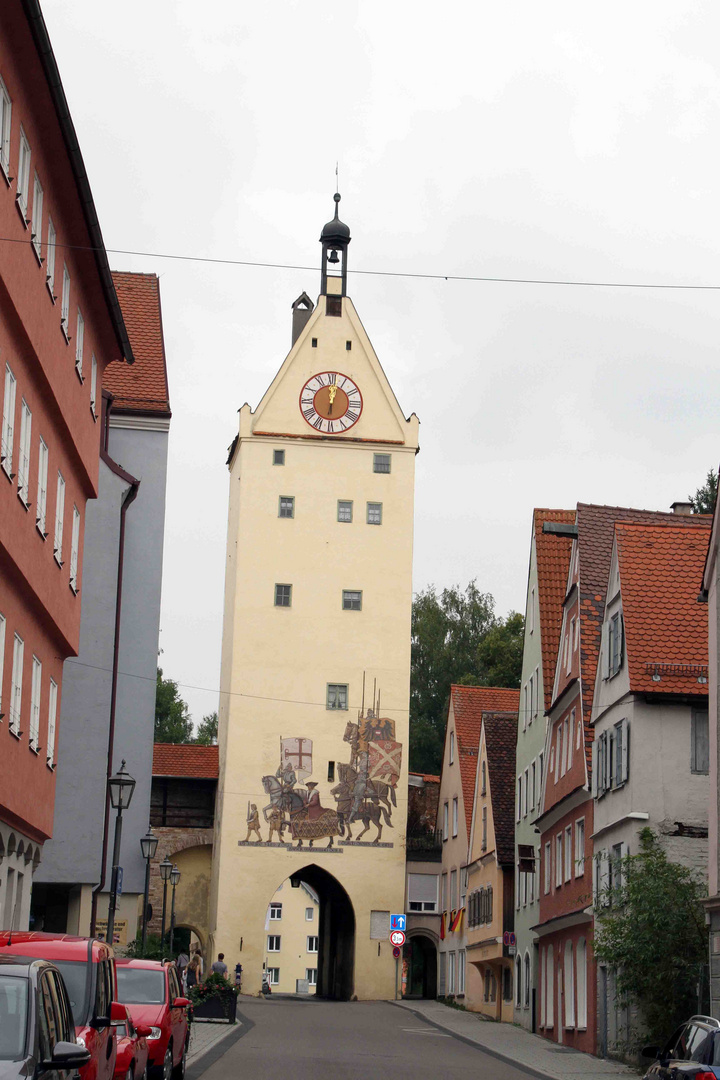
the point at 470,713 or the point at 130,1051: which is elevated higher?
the point at 470,713

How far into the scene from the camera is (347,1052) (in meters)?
25.1

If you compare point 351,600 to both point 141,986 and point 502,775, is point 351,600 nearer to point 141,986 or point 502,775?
point 502,775

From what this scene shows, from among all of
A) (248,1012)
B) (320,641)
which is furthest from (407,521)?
(248,1012)

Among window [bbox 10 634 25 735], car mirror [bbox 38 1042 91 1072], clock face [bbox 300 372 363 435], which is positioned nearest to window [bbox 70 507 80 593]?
window [bbox 10 634 25 735]

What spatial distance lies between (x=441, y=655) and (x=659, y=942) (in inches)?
2063

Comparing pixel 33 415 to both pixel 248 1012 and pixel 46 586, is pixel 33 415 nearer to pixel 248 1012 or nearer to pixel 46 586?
pixel 46 586

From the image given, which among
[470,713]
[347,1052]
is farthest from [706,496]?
[347,1052]

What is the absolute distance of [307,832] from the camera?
183 ft

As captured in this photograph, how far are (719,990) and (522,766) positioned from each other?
20.9 metres

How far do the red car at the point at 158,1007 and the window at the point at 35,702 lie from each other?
4.35 metres

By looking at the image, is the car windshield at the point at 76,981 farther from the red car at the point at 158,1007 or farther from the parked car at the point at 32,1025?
the red car at the point at 158,1007

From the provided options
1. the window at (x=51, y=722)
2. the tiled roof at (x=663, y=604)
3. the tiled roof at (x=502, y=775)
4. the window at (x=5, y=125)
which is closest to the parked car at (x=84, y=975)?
the window at (x=5, y=125)

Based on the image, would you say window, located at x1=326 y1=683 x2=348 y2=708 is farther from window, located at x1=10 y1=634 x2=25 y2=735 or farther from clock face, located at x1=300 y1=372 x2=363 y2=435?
window, located at x1=10 y1=634 x2=25 y2=735

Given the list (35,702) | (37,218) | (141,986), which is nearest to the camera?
(141,986)
